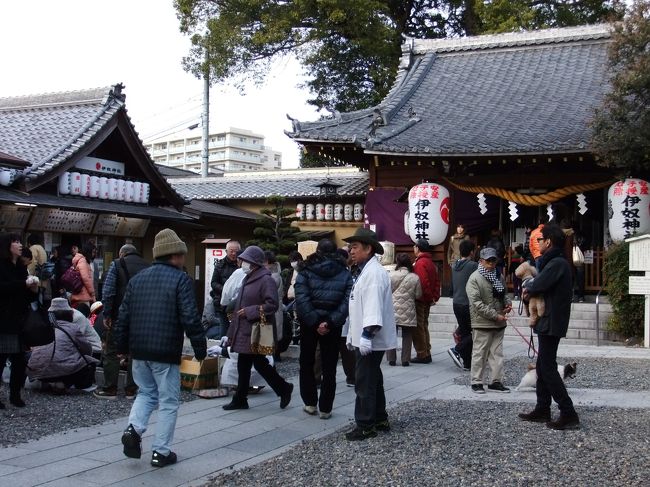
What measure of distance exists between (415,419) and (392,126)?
13295 millimetres

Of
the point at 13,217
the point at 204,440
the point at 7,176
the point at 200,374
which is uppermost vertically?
the point at 7,176

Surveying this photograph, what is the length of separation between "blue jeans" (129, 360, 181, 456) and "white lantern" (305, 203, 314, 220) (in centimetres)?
1793

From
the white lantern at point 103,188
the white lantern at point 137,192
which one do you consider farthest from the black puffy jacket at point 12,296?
the white lantern at point 137,192

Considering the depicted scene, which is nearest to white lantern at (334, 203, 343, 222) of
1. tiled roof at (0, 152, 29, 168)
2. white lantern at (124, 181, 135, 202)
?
white lantern at (124, 181, 135, 202)

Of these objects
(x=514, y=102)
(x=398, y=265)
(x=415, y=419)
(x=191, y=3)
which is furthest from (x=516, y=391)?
(x=191, y=3)

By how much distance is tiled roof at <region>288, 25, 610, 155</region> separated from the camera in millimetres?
17859

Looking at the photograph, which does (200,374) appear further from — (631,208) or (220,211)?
(220,211)

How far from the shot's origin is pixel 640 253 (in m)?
13.8

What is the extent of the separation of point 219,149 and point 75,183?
88.1 meters

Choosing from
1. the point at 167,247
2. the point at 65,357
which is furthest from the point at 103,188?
the point at 167,247

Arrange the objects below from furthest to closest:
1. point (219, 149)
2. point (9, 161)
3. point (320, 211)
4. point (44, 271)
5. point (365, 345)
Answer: point (219, 149)
point (320, 211)
point (44, 271)
point (9, 161)
point (365, 345)

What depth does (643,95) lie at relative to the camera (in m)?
13.6

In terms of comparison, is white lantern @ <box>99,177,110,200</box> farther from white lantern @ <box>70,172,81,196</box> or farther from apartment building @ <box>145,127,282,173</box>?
apartment building @ <box>145,127,282,173</box>

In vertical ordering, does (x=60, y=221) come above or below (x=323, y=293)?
above
